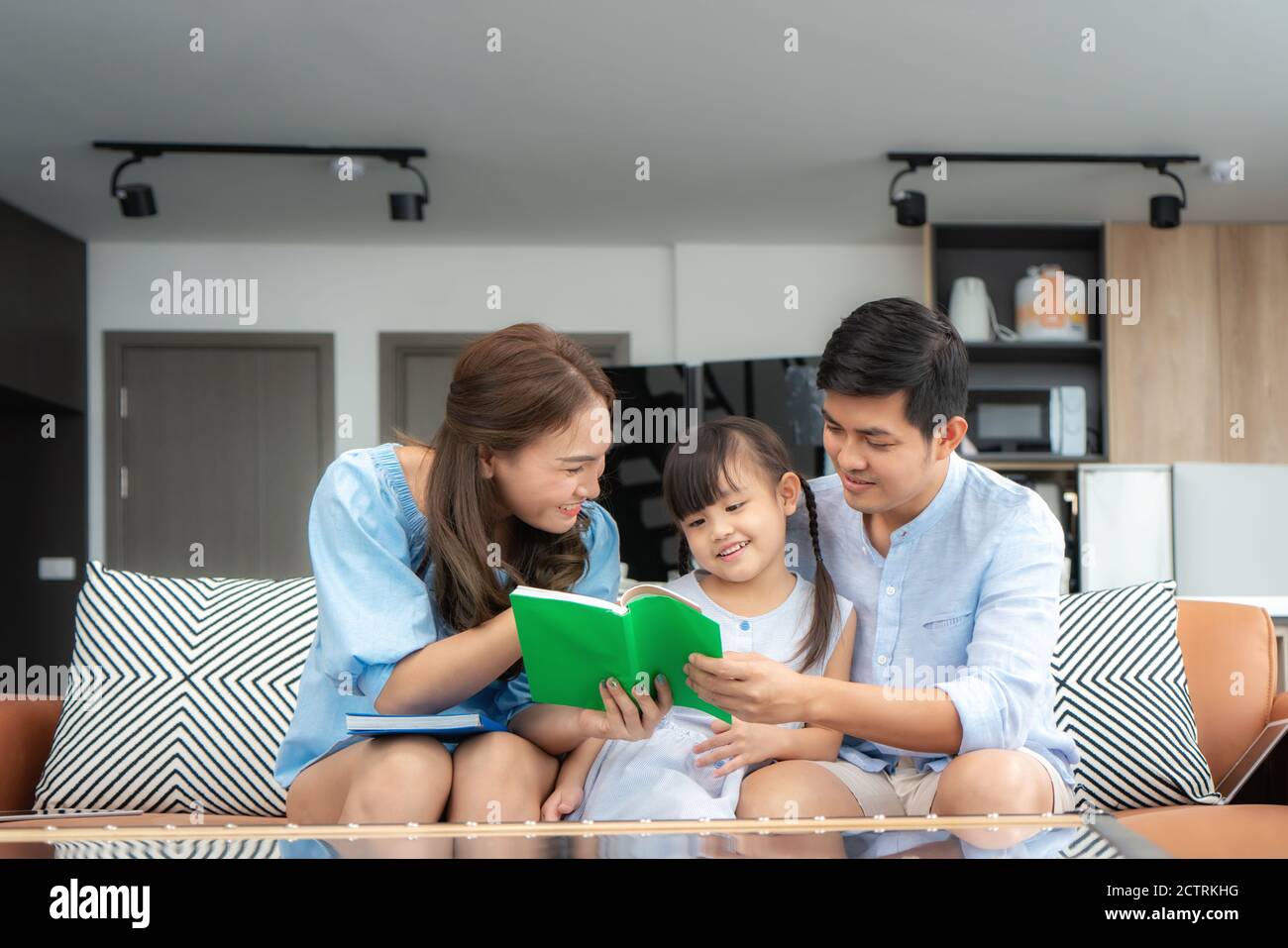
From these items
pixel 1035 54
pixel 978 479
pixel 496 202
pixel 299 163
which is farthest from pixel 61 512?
pixel 978 479

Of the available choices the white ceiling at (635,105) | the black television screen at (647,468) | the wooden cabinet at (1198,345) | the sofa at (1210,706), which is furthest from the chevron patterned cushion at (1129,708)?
the wooden cabinet at (1198,345)

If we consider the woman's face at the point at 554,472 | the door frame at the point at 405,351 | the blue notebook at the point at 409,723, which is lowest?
the blue notebook at the point at 409,723

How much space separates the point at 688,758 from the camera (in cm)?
156

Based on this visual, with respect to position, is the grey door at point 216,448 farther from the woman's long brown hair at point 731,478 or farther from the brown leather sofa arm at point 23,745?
the woman's long brown hair at point 731,478

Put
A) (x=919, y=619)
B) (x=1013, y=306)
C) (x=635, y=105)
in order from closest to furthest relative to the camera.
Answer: (x=919, y=619) < (x=635, y=105) < (x=1013, y=306)

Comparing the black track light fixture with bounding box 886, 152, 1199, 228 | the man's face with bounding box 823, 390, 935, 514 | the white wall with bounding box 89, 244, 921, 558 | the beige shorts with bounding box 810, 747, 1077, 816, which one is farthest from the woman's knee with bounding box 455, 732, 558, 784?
the white wall with bounding box 89, 244, 921, 558

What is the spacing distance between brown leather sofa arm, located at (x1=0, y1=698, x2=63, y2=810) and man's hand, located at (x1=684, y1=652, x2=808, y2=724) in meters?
1.18

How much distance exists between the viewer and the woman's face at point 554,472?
1460mm

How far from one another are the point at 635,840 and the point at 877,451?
693mm

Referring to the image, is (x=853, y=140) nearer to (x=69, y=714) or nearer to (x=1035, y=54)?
(x=1035, y=54)

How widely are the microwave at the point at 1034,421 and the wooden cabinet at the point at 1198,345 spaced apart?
0.50 feet

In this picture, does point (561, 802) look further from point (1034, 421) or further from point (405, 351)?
point (405, 351)

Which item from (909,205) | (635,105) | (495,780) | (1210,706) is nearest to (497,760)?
(495,780)

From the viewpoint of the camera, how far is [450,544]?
1.44 m
